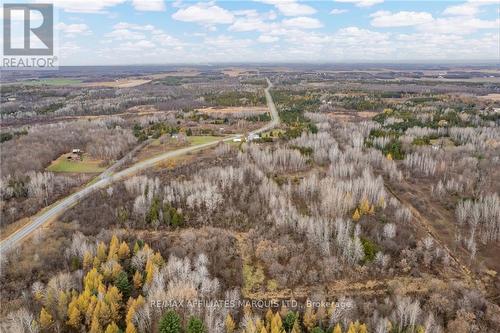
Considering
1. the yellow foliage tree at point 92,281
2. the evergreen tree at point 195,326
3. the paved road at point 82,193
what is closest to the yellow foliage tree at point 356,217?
the evergreen tree at point 195,326

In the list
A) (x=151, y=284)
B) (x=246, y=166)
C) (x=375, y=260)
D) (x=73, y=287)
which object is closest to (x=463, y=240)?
(x=375, y=260)

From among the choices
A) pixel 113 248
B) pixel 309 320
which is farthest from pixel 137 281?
pixel 309 320

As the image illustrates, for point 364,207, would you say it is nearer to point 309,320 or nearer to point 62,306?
point 309,320

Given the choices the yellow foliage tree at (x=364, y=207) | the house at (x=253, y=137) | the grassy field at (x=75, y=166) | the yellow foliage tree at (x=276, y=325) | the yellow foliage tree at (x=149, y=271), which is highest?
the house at (x=253, y=137)

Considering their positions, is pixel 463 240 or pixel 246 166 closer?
pixel 463 240

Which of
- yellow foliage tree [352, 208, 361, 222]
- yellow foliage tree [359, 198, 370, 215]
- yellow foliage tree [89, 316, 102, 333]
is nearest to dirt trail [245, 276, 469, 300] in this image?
yellow foliage tree [352, 208, 361, 222]

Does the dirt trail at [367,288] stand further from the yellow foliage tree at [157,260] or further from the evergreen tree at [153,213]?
the evergreen tree at [153,213]

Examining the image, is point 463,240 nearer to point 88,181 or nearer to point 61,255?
point 61,255
